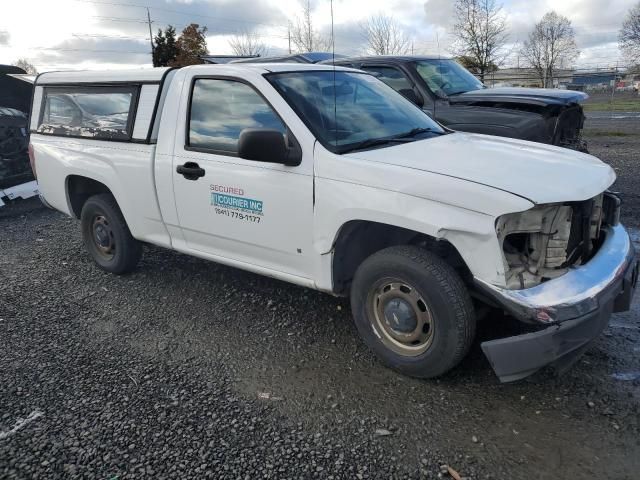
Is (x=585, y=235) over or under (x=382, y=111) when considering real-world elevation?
under

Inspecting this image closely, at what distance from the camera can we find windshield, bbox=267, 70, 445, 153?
142 inches

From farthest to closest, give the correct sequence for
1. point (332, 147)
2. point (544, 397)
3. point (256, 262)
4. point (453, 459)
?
point (256, 262), point (332, 147), point (544, 397), point (453, 459)

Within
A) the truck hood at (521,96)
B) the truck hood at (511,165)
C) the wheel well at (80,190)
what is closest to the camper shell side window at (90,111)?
the wheel well at (80,190)

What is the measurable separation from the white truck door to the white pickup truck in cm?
1

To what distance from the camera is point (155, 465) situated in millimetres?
2701

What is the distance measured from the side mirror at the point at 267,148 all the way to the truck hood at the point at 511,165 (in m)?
0.41

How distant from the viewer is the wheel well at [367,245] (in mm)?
3383

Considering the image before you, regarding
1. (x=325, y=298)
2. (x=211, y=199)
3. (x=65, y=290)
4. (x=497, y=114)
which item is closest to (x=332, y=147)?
(x=211, y=199)

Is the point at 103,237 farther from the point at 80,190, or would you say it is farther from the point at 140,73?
the point at 140,73

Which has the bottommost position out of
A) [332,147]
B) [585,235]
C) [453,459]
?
[453,459]

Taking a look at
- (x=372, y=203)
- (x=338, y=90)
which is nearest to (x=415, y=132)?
(x=338, y=90)

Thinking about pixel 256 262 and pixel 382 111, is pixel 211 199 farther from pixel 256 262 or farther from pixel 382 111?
pixel 382 111

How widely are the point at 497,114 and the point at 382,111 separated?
2721mm

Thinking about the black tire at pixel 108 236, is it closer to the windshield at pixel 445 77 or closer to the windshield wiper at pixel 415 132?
the windshield wiper at pixel 415 132
